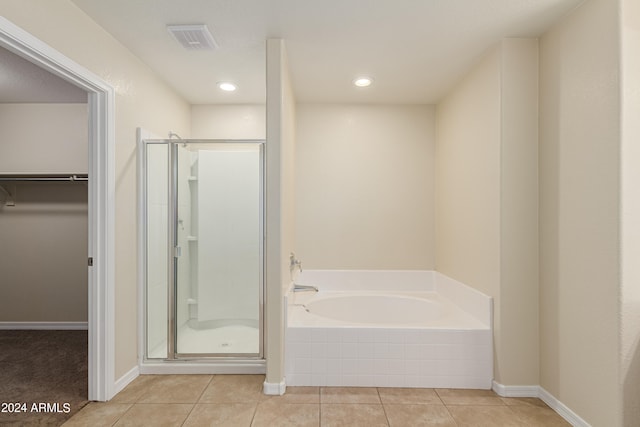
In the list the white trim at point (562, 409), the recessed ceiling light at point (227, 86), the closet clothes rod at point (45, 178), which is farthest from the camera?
the closet clothes rod at point (45, 178)

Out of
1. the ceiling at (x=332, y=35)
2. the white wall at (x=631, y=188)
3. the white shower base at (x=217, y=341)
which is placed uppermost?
the ceiling at (x=332, y=35)

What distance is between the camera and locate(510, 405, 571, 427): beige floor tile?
2.08 metres

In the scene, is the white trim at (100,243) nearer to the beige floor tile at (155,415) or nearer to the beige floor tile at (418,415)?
the beige floor tile at (155,415)

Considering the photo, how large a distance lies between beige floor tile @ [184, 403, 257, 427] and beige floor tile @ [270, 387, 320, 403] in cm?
20

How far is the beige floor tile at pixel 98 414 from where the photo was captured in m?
2.07

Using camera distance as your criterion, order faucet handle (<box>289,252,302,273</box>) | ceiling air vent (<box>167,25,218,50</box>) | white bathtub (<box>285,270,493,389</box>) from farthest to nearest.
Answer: faucet handle (<box>289,252,302,273</box>) → white bathtub (<box>285,270,493,389</box>) → ceiling air vent (<box>167,25,218,50</box>)

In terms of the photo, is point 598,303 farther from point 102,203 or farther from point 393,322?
point 102,203

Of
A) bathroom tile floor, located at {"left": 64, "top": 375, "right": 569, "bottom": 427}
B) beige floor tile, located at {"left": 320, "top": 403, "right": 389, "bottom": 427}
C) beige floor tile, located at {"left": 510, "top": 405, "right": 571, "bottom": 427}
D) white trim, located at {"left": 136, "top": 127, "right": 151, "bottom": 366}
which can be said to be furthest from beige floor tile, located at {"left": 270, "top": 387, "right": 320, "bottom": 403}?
beige floor tile, located at {"left": 510, "top": 405, "right": 571, "bottom": 427}

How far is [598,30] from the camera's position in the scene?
188 cm

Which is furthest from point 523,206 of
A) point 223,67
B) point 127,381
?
point 127,381

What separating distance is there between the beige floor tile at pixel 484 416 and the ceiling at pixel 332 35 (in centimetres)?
233

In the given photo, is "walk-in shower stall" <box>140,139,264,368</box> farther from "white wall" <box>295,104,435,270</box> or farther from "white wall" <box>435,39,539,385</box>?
"white wall" <box>435,39,539,385</box>

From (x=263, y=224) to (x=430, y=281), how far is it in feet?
6.11

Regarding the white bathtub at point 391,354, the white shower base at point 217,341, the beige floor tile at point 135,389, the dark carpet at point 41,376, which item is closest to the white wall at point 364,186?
the white shower base at point 217,341
